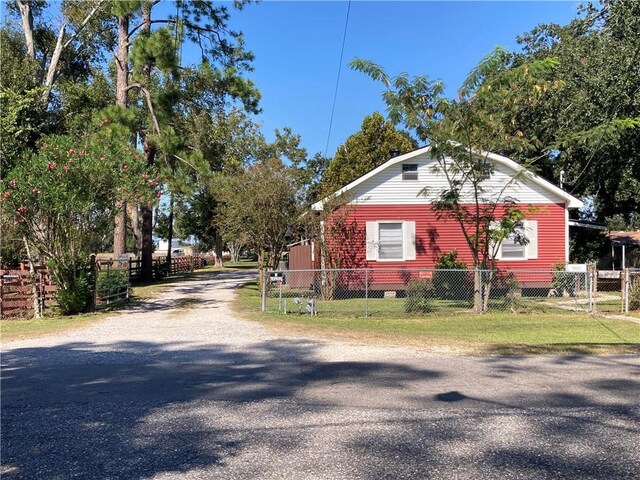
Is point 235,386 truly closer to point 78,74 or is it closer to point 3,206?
point 3,206

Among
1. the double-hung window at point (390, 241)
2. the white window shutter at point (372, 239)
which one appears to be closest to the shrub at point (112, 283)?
the white window shutter at point (372, 239)

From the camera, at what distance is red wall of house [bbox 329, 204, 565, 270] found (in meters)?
20.0

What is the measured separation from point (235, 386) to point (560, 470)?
13.5ft

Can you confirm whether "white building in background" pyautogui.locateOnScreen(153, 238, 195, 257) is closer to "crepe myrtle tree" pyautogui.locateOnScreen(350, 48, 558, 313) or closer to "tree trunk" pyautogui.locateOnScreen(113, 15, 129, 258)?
"tree trunk" pyautogui.locateOnScreen(113, 15, 129, 258)

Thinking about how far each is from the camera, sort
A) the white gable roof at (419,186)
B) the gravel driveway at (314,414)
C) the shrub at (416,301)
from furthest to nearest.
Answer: the white gable roof at (419,186)
the shrub at (416,301)
the gravel driveway at (314,414)

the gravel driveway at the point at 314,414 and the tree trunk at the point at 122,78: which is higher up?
the tree trunk at the point at 122,78

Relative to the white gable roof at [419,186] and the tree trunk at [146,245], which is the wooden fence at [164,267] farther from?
the white gable roof at [419,186]

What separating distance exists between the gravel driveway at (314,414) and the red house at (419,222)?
34.0ft

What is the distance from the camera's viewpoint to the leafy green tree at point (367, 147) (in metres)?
40.7

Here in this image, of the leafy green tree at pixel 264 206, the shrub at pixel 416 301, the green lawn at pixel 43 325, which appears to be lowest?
the green lawn at pixel 43 325

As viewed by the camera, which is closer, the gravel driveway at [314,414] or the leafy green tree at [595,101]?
the gravel driveway at [314,414]

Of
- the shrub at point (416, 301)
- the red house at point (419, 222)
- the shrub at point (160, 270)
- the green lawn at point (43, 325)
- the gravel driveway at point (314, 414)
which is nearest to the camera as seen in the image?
the gravel driveway at point (314, 414)

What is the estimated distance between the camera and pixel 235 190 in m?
21.3

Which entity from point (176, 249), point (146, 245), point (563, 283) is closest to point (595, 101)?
point (563, 283)
